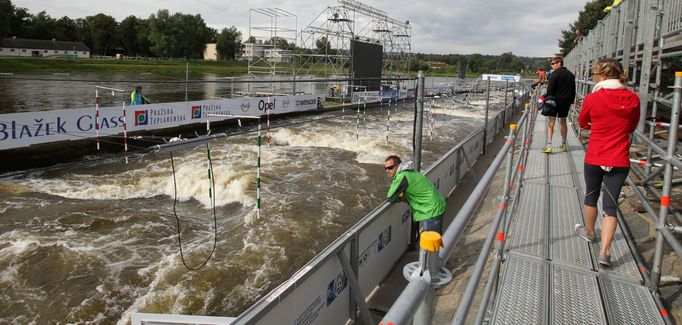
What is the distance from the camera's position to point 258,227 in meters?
8.80

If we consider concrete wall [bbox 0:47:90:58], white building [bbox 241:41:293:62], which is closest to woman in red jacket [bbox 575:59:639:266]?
white building [bbox 241:41:293:62]

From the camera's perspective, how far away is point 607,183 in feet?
13.6

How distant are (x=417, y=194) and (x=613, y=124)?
2445mm

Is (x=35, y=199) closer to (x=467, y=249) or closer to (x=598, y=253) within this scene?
(x=467, y=249)

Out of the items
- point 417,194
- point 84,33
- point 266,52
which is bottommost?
point 417,194

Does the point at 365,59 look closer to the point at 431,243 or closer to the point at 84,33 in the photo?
the point at 431,243

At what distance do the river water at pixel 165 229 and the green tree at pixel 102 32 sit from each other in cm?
12036

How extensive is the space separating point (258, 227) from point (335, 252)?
15.6 feet

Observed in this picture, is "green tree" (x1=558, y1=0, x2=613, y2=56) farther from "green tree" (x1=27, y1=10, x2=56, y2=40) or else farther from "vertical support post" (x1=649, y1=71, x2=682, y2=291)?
"green tree" (x1=27, y1=10, x2=56, y2=40)

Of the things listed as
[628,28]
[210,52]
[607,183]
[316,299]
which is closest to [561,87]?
[628,28]

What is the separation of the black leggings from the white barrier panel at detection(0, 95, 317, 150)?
1135cm

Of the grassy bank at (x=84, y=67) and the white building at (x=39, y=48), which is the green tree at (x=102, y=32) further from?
the grassy bank at (x=84, y=67)

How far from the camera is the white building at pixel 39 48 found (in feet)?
329

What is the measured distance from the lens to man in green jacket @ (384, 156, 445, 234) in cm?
572
